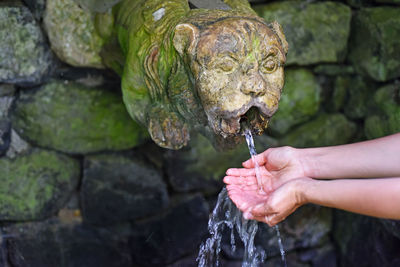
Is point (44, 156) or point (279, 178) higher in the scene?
point (279, 178)

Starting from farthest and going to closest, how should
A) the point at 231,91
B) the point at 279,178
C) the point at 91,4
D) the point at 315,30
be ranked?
1. the point at 315,30
2. the point at 91,4
3. the point at 279,178
4. the point at 231,91

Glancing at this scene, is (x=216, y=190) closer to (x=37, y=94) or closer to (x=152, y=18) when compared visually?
(x=37, y=94)

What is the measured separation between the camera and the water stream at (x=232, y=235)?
7.23 ft

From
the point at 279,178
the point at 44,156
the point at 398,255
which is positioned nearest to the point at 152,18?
the point at 279,178

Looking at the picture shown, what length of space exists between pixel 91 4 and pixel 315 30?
3.43 feet

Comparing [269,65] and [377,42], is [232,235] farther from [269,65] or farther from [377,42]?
[269,65]

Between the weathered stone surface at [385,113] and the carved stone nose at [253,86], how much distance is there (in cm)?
117

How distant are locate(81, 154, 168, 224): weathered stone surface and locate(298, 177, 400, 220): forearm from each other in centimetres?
105

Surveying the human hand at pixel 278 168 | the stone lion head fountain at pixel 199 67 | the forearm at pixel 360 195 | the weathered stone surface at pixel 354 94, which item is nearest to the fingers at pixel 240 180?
the human hand at pixel 278 168

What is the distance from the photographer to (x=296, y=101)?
233 centimetres

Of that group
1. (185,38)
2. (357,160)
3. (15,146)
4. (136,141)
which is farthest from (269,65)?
(15,146)

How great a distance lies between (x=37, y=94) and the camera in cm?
196

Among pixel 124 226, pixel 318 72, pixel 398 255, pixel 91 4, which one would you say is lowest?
pixel 398 255

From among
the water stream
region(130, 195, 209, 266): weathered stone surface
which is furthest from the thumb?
region(130, 195, 209, 266): weathered stone surface
